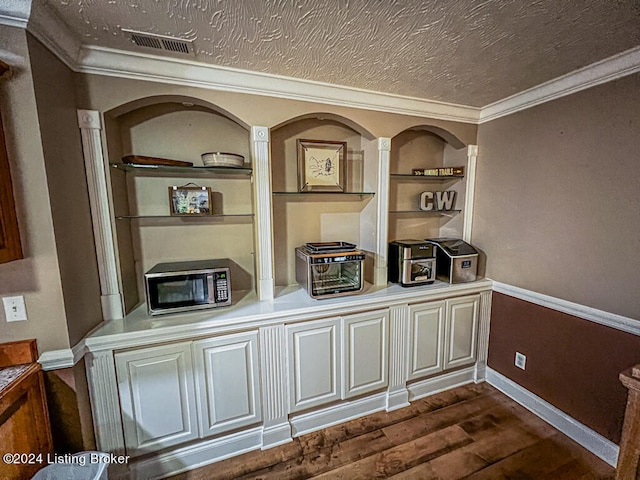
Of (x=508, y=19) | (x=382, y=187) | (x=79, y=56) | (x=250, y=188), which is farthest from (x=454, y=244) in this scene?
(x=79, y=56)

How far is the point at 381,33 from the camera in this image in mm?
1312

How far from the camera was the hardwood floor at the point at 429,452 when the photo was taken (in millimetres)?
1612

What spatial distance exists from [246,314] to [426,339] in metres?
1.43

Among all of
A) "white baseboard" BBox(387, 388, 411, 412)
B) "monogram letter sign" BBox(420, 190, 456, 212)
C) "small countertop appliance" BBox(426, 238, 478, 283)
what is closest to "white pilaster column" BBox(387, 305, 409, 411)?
"white baseboard" BBox(387, 388, 411, 412)

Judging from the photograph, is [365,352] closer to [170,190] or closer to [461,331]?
[461,331]

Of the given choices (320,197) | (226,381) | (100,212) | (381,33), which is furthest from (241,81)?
(226,381)

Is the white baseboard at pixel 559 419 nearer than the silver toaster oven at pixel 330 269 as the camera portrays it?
Yes

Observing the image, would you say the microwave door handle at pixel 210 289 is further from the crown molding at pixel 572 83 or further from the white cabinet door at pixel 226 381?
the crown molding at pixel 572 83

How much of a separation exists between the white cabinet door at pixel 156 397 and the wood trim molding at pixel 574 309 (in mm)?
2390

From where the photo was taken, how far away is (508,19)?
121cm

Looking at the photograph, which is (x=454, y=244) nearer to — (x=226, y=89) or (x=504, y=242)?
(x=504, y=242)

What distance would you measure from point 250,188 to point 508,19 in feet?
5.61

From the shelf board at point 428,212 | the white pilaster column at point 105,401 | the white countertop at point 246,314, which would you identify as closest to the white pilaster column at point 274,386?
the white countertop at point 246,314

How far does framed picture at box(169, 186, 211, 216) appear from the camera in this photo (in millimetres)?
1812
